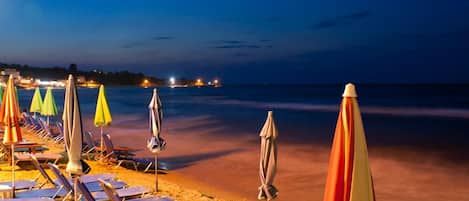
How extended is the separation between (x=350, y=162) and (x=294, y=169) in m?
8.17

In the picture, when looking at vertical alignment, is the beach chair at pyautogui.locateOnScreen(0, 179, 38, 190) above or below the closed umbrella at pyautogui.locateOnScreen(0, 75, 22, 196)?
below

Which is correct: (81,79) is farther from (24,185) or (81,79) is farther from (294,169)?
(24,185)

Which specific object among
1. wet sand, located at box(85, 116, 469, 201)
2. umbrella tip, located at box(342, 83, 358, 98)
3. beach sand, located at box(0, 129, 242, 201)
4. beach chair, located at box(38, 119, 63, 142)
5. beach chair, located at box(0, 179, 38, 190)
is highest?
umbrella tip, located at box(342, 83, 358, 98)

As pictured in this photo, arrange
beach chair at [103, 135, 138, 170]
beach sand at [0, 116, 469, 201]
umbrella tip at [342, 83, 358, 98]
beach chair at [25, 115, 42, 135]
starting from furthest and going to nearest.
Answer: beach chair at [25, 115, 42, 135] → beach chair at [103, 135, 138, 170] → beach sand at [0, 116, 469, 201] → umbrella tip at [342, 83, 358, 98]

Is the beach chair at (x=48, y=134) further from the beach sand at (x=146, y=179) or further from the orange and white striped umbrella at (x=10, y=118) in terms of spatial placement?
the orange and white striped umbrella at (x=10, y=118)

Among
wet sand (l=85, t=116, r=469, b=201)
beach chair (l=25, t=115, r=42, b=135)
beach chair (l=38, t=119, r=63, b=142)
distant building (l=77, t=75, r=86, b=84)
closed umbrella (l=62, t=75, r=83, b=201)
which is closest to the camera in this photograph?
closed umbrella (l=62, t=75, r=83, b=201)

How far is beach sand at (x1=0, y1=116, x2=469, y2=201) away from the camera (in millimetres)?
8742

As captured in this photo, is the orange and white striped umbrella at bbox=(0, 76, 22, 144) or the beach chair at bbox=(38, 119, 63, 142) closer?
the orange and white striped umbrella at bbox=(0, 76, 22, 144)

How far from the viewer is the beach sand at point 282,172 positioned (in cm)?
874

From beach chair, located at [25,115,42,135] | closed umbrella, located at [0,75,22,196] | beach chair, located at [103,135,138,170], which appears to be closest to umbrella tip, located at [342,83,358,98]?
closed umbrella, located at [0,75,22,196]

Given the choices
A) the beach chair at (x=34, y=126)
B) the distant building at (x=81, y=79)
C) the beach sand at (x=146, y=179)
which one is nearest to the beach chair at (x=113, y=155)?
the beach sand at (x=146, y=179)

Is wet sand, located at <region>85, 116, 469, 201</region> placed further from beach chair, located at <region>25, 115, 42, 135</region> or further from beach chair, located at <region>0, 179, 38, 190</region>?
beach chair, located at <region>0, 179, 38, 190</region>

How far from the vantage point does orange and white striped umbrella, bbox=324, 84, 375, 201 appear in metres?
3.03

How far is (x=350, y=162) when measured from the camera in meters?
3.06
